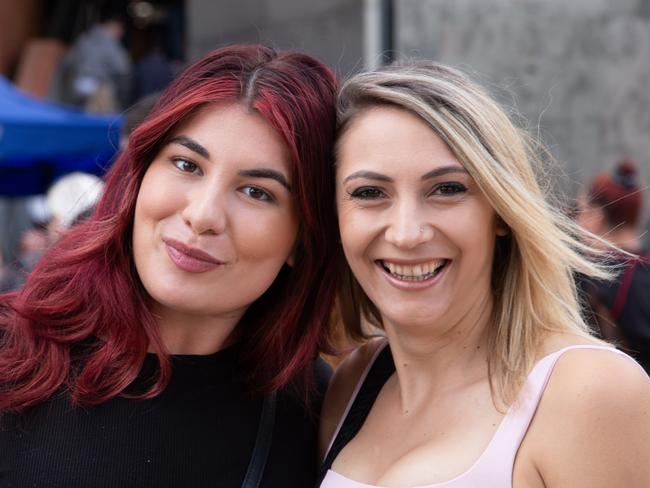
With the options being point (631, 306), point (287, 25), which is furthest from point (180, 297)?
point (287, 25)

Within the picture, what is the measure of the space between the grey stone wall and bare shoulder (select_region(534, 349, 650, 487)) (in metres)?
5.54

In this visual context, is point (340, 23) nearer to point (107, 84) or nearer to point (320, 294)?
point (107, 84)

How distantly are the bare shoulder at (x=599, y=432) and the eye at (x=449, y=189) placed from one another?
1.83 ft

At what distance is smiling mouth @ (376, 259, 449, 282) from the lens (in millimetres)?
2369

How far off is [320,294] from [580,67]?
5.77 m

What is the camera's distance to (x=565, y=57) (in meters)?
7.80

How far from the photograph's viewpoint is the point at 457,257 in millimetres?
2371

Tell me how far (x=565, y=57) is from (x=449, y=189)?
19.4 feet

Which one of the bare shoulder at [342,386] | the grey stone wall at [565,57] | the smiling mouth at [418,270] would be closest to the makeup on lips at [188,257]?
the smiling mouth at [418,270]

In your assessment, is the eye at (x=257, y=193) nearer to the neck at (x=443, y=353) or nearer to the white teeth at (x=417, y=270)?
the white teeth at (x=417, y=270)

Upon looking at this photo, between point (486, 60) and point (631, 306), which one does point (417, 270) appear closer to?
point (631, 306)

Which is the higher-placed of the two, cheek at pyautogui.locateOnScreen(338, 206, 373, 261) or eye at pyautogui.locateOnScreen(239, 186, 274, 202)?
eye at pyautogui.locateOnScreen(239, 186, 274, 202)

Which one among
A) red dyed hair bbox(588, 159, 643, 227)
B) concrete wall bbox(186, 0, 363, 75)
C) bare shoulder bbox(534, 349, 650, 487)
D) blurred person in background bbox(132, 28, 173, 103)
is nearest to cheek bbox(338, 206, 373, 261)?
bare shoulder bbox(534, 349, 650, 487)

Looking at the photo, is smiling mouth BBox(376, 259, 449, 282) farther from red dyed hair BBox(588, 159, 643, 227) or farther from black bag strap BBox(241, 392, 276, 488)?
red dyed hair BBox(588, 159, 643, 227)
